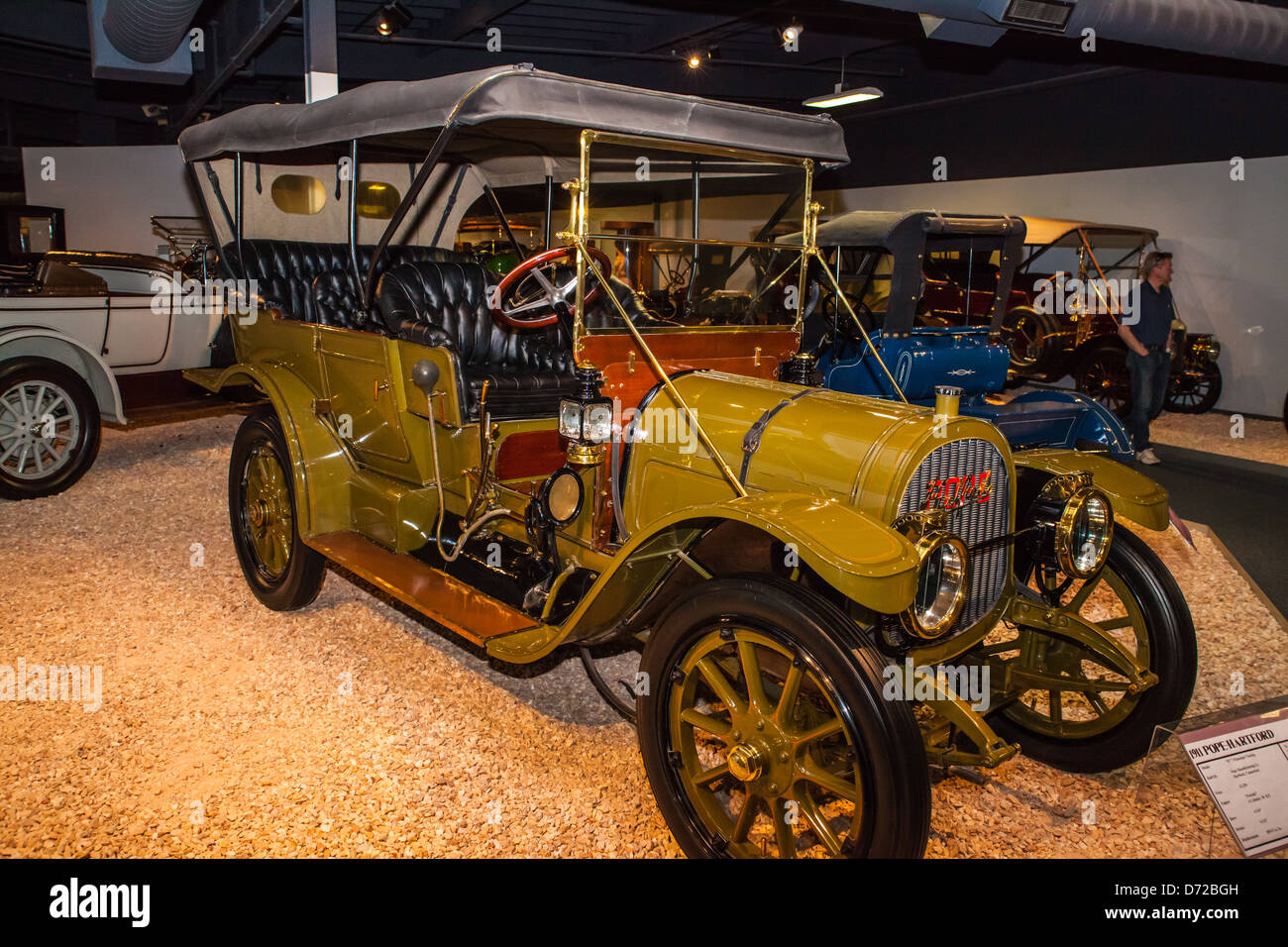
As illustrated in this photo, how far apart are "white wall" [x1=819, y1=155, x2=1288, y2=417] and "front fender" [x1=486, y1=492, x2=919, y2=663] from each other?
9916 mm

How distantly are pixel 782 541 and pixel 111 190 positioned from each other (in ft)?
52.0

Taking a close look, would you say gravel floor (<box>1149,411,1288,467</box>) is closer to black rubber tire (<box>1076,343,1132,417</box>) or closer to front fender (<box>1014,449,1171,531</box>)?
black rubber tire (<box>1076,343,1132,417</box>)

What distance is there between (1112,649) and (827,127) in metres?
2.10

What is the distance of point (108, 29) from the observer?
7.27 m

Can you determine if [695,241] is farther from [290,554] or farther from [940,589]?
[290,554]

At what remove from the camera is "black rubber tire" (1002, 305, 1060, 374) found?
9688 millimetres

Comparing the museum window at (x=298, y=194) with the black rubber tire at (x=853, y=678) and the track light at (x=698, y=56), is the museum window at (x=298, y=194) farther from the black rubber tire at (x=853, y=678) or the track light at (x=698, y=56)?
the track light at (x=698, y=56)

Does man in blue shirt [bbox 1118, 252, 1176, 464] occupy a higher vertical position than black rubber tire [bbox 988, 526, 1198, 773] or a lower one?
higher

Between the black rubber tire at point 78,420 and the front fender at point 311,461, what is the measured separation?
112 inches

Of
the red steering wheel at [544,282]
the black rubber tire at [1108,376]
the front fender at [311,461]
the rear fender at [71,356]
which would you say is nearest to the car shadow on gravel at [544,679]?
the front fender at [311,461]

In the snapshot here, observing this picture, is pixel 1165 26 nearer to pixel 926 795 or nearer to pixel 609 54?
pixel 609 54

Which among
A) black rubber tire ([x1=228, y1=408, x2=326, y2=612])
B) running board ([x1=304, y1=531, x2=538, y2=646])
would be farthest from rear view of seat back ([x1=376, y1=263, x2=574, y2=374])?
running board ([x1=304, y1=531, x2=538, y2=646])

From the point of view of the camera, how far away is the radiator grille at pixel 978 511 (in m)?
2.42

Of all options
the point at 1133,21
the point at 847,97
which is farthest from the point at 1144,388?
the point at 847,97
